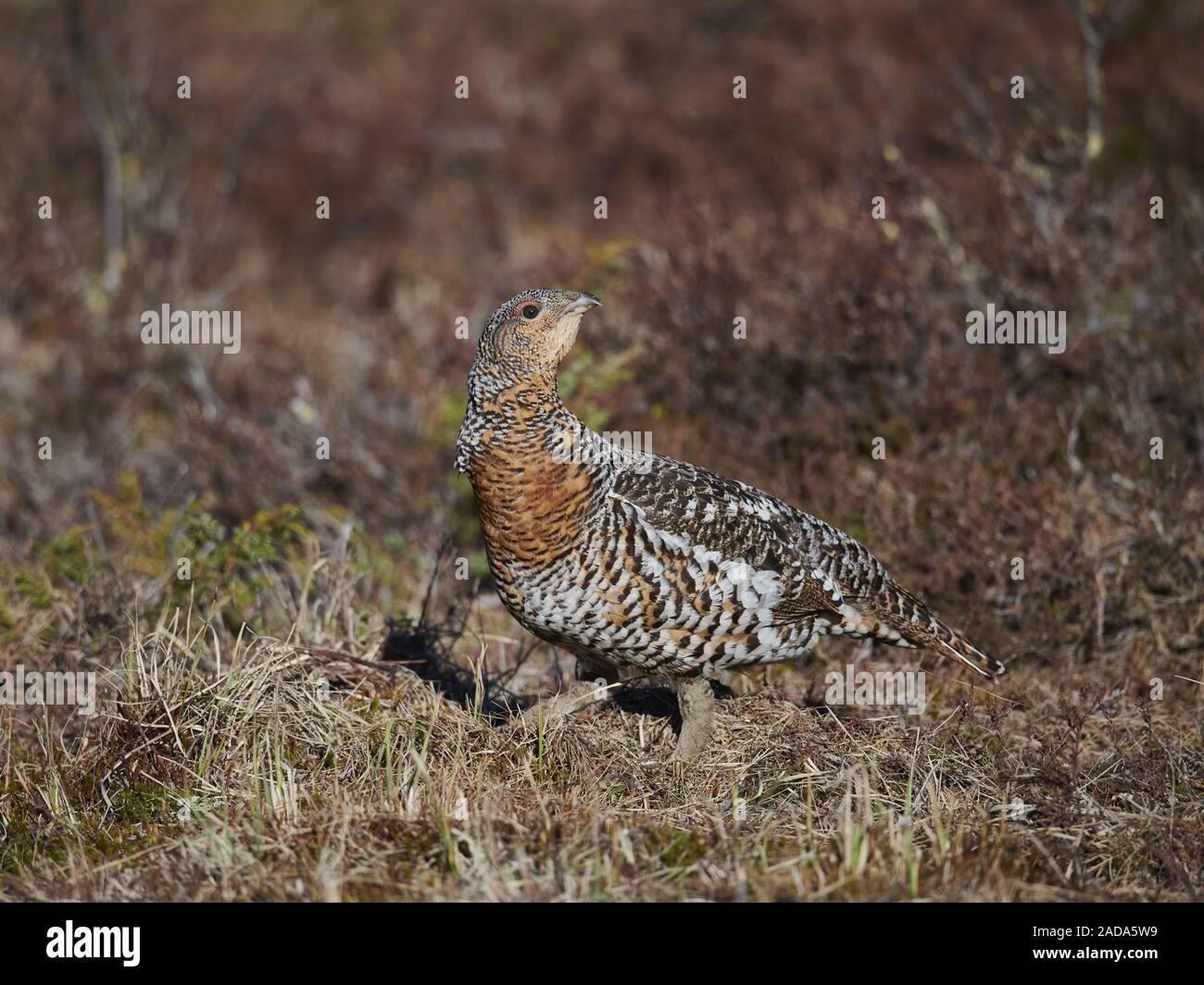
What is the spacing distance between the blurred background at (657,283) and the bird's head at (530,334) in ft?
5.76

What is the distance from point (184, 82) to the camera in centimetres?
1002

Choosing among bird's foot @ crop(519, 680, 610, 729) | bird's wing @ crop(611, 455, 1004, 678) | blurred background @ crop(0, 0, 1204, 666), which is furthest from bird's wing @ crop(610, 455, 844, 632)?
blurred background @ crop(0, 0, 1204, 666)

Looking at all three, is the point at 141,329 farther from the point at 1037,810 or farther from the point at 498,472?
the point at 1037,810

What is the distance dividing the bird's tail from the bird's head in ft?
4.93

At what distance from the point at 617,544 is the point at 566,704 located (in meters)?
0.71

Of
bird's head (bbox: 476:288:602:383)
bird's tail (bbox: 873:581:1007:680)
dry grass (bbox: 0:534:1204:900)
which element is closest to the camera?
dry grass (bbox: 0:534:1204:900)

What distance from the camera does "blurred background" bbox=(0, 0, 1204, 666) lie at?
542cm

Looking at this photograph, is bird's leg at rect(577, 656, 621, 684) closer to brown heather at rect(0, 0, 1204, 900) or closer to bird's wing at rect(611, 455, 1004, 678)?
brown heather at rect(0, 0, 1204, 900)

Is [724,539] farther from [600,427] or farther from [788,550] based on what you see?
[600,427]

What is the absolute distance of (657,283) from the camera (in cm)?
699

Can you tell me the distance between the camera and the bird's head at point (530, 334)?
3887 mm

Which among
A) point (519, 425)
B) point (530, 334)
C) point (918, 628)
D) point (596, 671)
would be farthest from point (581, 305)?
point (918, 628)

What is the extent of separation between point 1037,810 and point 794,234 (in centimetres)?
445
